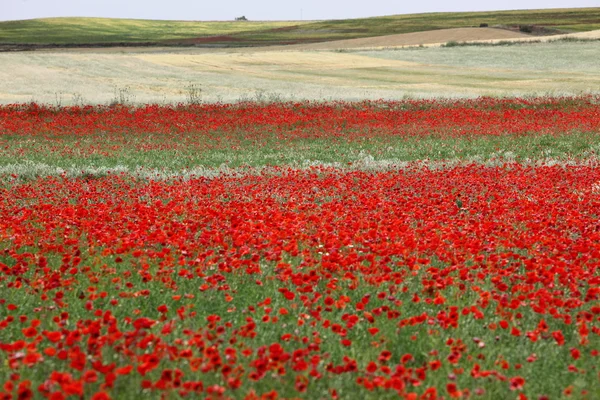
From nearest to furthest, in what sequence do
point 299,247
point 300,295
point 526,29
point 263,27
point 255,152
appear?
point 300,295, point 299,247, point 255,152, point 526,29, point 263,27

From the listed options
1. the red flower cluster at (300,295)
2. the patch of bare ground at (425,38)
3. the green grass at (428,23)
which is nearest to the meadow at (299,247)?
the red flower cluster at (300,295)

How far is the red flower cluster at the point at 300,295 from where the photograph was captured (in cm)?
444

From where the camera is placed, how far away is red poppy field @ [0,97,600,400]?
4.48 meters

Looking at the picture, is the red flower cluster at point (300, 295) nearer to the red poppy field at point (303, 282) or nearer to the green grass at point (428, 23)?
the red poppy field at point (303, 282)

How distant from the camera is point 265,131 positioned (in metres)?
24.7

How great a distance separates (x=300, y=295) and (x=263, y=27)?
139717 millimetres

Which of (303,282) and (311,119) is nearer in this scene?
(303,282)

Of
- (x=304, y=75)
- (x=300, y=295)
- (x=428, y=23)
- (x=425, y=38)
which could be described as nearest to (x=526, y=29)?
(x=425, y=38)

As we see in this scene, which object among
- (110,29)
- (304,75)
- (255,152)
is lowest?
(255,152)

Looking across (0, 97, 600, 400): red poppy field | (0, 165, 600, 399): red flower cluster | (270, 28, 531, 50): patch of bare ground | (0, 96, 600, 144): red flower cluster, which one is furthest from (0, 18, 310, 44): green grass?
(0, 165, 600, 399): red flower cluster

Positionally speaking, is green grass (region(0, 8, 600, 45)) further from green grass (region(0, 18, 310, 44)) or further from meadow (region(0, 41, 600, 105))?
meadow (region(0, 41, 600, 105))

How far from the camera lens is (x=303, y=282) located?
593cm

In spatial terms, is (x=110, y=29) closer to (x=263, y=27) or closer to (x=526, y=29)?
(x=263, y=27)

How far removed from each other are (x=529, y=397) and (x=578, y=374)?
2.35 ft
